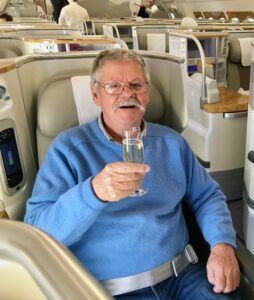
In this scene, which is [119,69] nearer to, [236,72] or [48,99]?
[48,99]

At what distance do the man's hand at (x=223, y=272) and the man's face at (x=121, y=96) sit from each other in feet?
1.55

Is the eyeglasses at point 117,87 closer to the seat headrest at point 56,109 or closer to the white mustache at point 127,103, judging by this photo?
the white mustache at point 127,103

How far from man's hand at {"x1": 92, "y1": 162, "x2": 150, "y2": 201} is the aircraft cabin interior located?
27 centimetres

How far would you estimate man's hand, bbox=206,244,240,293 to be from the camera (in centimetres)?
107

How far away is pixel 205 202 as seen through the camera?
125 cm

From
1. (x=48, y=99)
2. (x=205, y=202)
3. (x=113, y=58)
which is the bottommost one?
(x=205, y=202)

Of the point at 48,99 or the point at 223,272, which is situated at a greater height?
the point at 48,99

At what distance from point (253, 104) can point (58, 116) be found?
3.38 ft

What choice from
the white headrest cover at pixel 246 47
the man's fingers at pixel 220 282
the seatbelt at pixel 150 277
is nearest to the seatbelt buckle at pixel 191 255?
the seatbelt at pixel 150 277

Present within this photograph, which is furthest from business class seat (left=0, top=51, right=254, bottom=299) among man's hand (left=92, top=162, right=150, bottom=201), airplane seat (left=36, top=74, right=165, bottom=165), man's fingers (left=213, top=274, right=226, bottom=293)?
man's hand (left=92, top=162, right=150, bottom=201)

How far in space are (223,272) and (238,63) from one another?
2.52m

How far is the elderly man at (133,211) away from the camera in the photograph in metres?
1.07

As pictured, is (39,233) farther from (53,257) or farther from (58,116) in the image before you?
(58,116)

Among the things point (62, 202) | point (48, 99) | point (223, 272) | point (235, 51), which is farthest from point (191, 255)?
point (235, 51)
